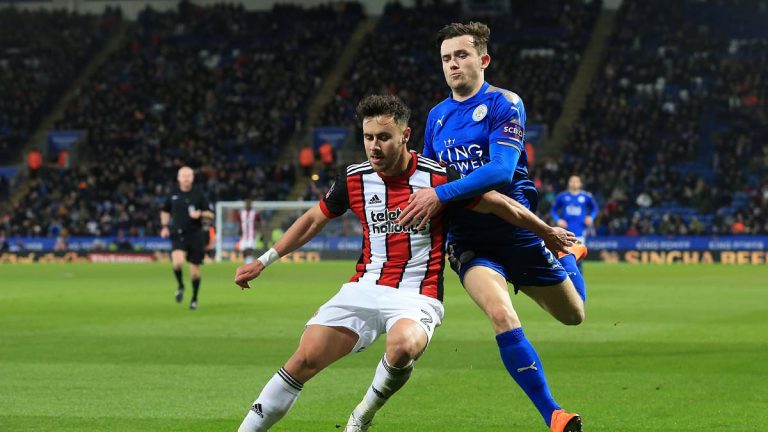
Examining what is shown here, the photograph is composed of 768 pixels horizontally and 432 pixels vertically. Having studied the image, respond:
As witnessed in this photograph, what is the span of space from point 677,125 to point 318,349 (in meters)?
39.1

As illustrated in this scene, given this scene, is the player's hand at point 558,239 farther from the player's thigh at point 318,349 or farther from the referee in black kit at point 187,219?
the referee in black kit at point 187,219

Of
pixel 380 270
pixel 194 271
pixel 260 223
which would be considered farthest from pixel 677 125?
pixel 380 270

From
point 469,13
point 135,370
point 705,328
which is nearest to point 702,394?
point 135,370

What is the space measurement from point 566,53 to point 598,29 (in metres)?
2.90

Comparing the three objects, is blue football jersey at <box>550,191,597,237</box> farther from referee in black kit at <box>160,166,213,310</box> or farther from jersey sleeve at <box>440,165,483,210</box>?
jersey sleeve at <box>440,165,483,210</box>

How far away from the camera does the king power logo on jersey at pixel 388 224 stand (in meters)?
6.70

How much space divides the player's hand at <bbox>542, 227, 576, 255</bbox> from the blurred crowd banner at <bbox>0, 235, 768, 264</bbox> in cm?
3046

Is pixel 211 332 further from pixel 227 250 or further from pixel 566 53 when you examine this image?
pixel 566 53

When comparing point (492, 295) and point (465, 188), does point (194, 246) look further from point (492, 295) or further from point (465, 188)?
point (465, 188)

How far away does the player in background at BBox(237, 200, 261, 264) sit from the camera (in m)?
37.9

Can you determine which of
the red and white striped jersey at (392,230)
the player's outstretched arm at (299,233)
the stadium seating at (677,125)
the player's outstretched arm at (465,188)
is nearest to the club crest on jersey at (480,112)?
the player's outstretched arm at (465,188)

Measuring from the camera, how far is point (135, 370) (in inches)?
435

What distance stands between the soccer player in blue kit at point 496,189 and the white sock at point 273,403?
141 centimetres

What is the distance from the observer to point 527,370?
22.7 ft
